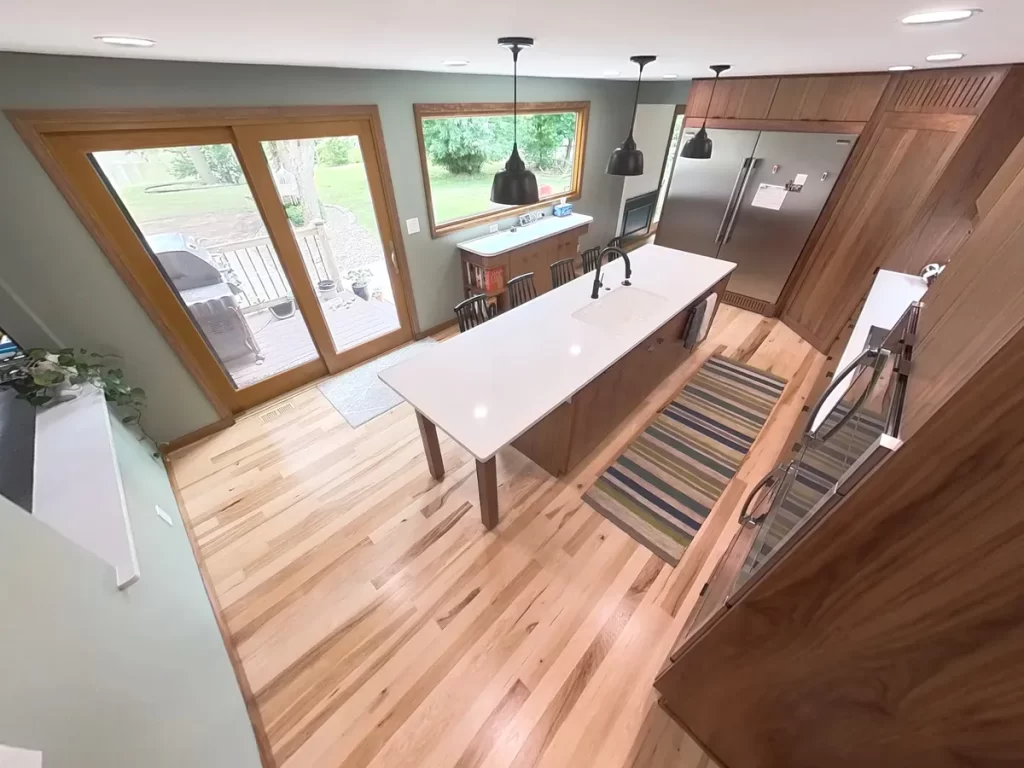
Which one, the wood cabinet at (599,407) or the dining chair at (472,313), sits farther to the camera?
the dining chair at (472,313)

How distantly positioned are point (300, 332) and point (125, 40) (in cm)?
229

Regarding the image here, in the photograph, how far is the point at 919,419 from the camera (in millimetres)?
590

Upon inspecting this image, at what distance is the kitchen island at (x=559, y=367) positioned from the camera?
5.51ft

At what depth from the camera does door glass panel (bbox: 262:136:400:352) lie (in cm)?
252

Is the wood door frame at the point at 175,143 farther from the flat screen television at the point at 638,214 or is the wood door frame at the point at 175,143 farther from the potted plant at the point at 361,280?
the flat screen television at the point at 638,214

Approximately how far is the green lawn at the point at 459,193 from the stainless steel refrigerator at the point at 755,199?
2.00 m

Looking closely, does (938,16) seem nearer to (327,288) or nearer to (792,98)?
(792,98)

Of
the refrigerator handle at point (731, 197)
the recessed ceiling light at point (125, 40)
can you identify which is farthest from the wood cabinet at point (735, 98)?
the recessed ceiling light at point (125, 40)

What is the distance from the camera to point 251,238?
8.40 feet

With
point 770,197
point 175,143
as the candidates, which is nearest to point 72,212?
point 175,143

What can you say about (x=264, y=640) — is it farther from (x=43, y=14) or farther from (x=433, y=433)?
(x=43, y=14)

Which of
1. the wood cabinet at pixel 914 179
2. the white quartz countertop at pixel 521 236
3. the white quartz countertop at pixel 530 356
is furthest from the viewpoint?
the white quartz countertop at pixel 521 236

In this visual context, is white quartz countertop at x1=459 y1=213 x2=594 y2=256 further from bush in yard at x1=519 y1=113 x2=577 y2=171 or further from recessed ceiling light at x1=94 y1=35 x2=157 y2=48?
recessed ceiling light at x1=94 y1=35 x2=157 y2=48

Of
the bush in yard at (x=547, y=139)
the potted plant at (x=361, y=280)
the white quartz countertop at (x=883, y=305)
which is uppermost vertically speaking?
the bush in yard at (x=547, y=139)
